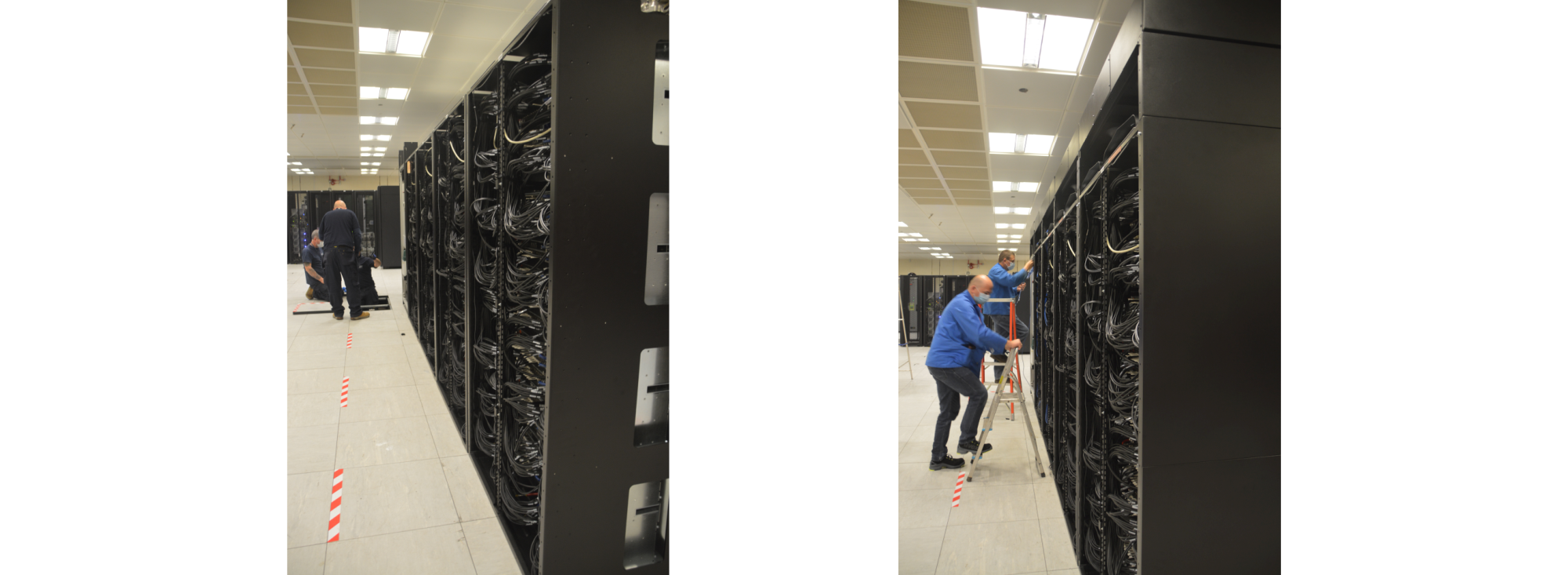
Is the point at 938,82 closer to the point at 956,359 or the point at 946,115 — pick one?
the point at 946,115

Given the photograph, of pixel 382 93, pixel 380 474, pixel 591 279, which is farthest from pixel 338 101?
pixel 591 279

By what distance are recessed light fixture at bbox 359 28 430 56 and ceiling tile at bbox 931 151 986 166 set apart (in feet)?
14.7

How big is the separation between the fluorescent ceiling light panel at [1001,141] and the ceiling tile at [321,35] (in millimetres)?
5069

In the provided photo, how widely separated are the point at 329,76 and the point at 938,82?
502cm

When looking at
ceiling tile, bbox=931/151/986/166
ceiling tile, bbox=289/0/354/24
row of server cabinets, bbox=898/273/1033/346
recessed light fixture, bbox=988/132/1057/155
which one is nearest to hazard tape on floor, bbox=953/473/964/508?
recessed light fixture, bbox=988/132/1057/155

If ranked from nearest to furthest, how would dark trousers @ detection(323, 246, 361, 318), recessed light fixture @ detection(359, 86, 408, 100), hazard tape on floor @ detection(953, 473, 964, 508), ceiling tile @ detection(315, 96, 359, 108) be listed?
hazard tape on floor @ detection(953, 473, 964, 508)
dark trousers @ detection(323, 246, 361, 318)
recessed light fixture @ detection(359, 86, 408, 100)
ceiling tile @ detection(315, 96, 359, 108)

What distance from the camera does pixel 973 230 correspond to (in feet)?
43.1

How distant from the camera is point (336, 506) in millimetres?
2547

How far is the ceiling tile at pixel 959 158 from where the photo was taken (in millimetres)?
6385

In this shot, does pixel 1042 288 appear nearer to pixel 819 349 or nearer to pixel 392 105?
pixel 819 349

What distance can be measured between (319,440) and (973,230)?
39.1 feet

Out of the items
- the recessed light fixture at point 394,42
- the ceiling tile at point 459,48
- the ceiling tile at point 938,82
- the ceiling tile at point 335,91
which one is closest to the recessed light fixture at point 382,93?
the ceiling tile at point 335,91

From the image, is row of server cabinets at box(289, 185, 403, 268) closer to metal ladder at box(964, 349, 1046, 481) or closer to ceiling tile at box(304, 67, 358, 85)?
ceiling tile at box(304, 67, 358, 85)

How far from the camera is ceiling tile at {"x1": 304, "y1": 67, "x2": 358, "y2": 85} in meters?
5.26
